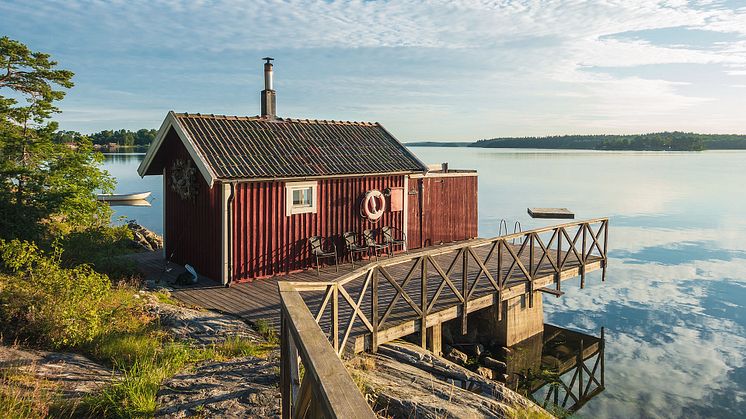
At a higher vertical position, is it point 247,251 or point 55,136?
point 55,136

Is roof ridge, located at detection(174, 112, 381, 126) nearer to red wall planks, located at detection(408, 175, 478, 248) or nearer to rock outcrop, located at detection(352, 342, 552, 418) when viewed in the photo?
red wall planks, located at detection(408, 175, 478, 248)

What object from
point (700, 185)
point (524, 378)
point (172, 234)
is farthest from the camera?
point (700, 185)

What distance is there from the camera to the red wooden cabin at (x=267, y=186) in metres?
11.9

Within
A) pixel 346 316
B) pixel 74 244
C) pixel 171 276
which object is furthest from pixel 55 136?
pixel 346 316

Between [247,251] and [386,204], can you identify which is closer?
[247,251]

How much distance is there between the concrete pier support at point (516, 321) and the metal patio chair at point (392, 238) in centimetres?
324

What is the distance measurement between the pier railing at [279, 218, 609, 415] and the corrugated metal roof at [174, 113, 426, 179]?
2847mm

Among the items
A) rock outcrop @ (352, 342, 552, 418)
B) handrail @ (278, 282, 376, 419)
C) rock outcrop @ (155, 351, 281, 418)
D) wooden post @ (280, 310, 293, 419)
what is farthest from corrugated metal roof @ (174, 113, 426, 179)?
handrail @ (278, 282, 376, 419)

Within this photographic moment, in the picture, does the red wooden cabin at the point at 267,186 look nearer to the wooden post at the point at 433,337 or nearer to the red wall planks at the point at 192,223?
the red wall planks at the point at 192,223

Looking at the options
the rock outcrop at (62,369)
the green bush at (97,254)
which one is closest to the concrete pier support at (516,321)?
the green bush at (97,254)

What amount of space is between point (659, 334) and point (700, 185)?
194ft

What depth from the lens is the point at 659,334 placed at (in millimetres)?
16875

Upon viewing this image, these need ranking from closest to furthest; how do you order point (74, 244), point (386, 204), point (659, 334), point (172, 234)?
1. point (74, 244)
2. point (172, 234)
3. point (386, 204)
4. point (659, 334)

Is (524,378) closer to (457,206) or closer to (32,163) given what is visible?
(457,206)
